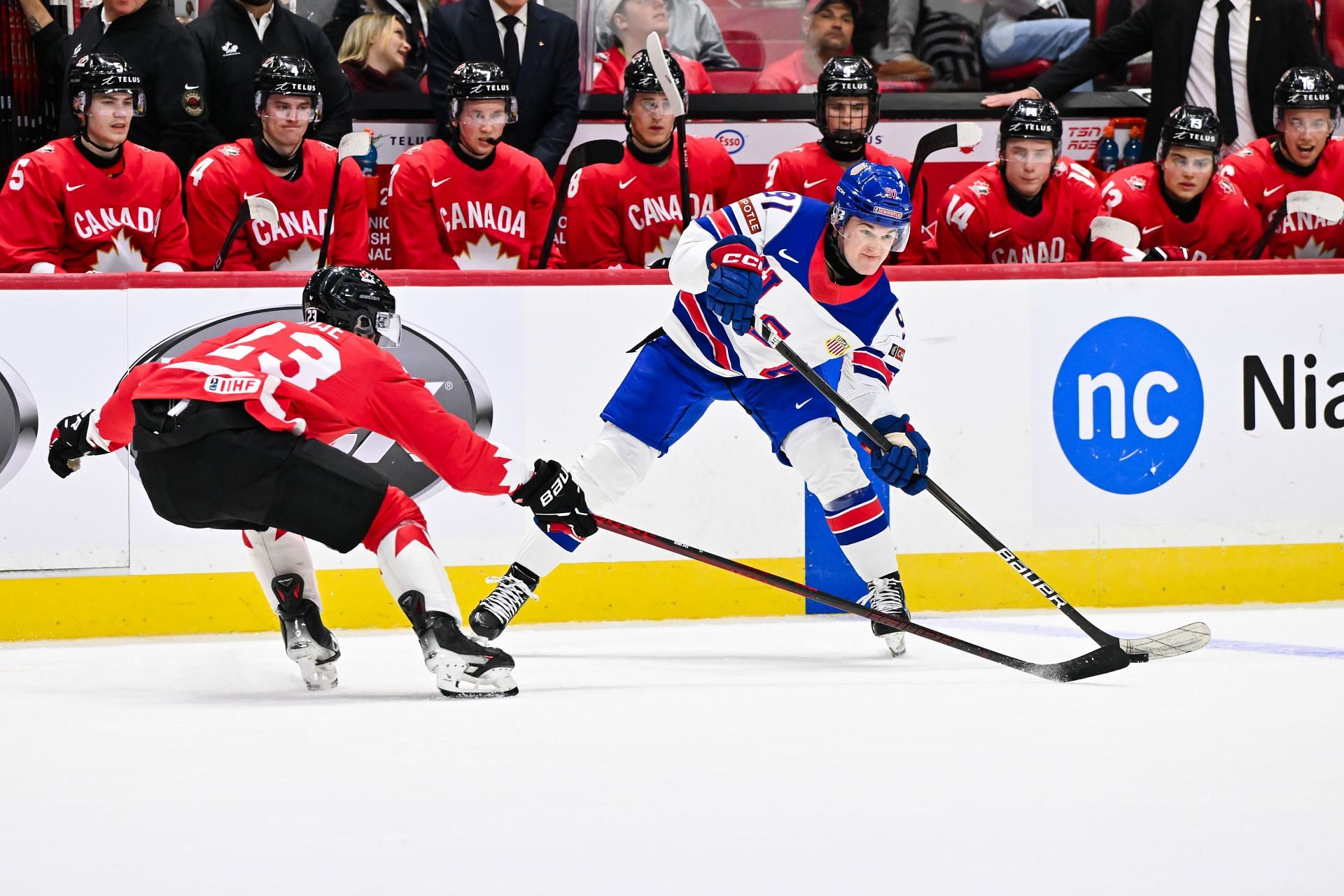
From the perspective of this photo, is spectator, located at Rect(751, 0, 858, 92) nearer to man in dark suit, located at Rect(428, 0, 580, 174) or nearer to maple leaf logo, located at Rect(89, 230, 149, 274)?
man in dark suit, located at Rect(428, 0, 580, 174)

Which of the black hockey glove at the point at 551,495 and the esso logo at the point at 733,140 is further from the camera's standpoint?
the esso logo at the point at 733,140

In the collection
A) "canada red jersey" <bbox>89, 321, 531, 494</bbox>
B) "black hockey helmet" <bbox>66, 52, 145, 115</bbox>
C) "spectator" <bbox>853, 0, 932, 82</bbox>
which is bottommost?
"canada red jersey" <bbox>89, 321, 531, 494</bbox>

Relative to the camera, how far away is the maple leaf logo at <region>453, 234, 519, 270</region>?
5.13 meters

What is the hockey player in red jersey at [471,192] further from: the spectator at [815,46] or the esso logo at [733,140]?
the spectator at [815,46]

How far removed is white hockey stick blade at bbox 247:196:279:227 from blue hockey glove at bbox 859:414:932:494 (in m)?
2.10

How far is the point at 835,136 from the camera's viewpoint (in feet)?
17.2

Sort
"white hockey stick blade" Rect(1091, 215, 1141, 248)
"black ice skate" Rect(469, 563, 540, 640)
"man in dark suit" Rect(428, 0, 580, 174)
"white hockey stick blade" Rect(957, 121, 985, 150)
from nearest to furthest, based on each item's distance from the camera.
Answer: "black ice skate" Rect(469, 563, 540, 640) → "white hockey stick blade" Rect(957, 121, 985, 150) → "white hockey stick blade" Rect(1091, 215, 1141, 248) → "man in dark suit" Rect(428, 0, 580, 174)

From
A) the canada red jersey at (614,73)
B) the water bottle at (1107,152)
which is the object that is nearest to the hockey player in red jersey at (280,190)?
the canada red jersey at (614,73)

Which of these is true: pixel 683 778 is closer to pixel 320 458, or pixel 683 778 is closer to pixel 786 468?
pixel 320 458

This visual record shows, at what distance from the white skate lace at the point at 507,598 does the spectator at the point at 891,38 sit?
10.3 ft

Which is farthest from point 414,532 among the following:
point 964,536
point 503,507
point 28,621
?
point 964,536

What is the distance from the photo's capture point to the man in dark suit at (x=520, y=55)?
550cm

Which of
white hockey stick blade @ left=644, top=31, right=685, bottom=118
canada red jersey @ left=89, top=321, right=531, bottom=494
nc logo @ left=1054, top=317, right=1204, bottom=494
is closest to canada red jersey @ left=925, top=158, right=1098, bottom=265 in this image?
nc logo @ left=1054, top=317, right=1204, bottom=494

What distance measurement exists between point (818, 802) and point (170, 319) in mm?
2736
